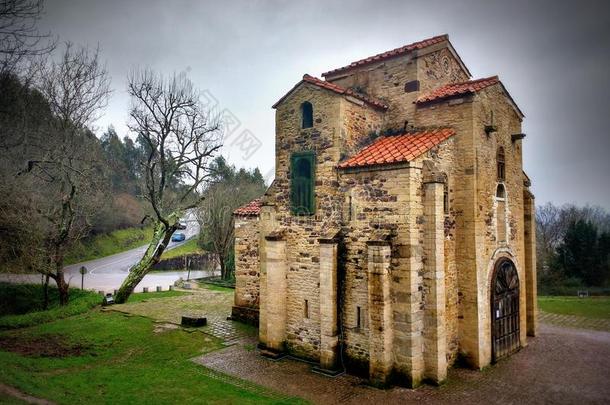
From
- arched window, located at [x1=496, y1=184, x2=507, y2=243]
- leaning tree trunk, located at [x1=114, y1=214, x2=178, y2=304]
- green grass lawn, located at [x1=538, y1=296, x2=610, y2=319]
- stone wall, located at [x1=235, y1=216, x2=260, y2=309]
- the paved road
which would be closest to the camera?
arched window, located at [x1=496, y1=184, x2=507, y2=243]

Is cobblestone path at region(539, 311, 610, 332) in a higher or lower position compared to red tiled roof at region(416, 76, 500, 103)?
lower

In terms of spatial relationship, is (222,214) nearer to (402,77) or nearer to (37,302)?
(37,302)

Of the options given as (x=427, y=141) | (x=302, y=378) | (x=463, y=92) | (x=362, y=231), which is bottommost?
(x=302, y=378)

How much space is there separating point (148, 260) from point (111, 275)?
38.1 ft

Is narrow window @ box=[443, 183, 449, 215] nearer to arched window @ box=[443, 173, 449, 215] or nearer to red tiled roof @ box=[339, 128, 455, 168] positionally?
arched window @ box=[443, 173, 449, 215]

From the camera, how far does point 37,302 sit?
21.5 meters

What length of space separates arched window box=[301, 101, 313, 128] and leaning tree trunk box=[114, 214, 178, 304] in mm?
12305

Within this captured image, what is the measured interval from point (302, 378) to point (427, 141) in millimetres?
7943

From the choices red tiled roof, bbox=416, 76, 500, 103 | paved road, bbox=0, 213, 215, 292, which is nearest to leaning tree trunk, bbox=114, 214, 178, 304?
paved road, bbox=0, 213, 215, 292

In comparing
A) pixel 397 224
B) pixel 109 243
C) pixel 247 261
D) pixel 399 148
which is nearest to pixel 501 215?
pixel 399 148

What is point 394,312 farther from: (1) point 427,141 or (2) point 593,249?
(2) point 593,249

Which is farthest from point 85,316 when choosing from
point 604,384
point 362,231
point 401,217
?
point 604,384

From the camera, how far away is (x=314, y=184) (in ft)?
41.1

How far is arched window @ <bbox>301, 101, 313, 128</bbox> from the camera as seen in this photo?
42.6ft
